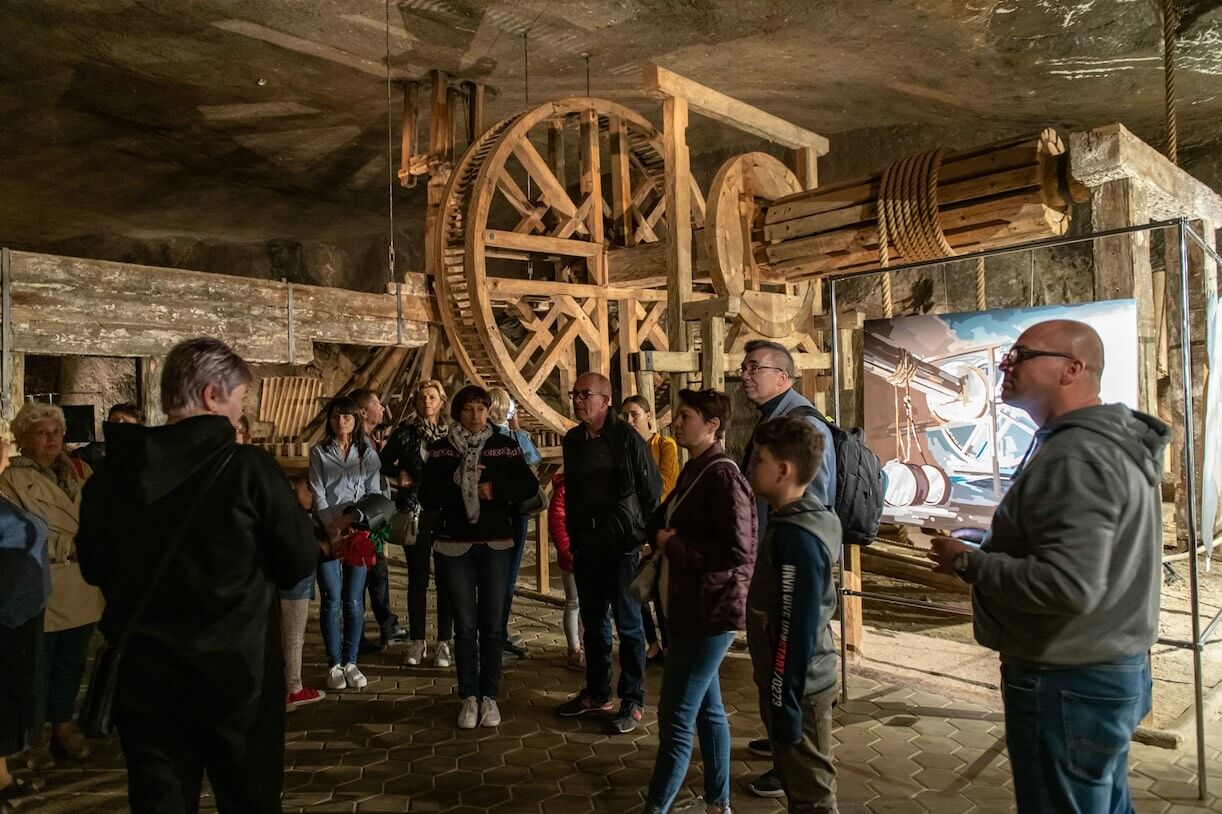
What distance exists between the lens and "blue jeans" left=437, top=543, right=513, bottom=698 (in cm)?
423

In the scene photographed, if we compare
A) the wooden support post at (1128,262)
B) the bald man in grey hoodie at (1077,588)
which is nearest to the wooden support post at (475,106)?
the wooden support post at (1128,262)

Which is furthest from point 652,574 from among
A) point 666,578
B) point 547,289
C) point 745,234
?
point 547,289

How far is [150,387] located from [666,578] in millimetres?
4432

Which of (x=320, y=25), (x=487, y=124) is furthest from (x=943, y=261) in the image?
(x=487, y=124)

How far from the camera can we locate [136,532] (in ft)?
7.25

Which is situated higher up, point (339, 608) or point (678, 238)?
point (678, 238)

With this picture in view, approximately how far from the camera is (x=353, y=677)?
16.9ft

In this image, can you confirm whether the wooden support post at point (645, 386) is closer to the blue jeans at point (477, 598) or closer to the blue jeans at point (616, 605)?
the blue jeans at point (616, 605)

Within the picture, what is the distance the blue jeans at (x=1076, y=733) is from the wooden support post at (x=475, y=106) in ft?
25.4

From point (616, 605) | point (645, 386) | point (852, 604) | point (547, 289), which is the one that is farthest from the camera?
point (547, 289)

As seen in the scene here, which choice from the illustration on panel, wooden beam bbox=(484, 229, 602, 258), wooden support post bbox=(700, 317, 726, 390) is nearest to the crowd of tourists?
the illustration on panel

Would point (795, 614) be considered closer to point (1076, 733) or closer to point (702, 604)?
point (702, 604)

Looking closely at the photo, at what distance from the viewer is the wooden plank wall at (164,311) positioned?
17.3 feet

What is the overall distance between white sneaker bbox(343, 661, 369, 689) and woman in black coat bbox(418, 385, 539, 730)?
0.99m
